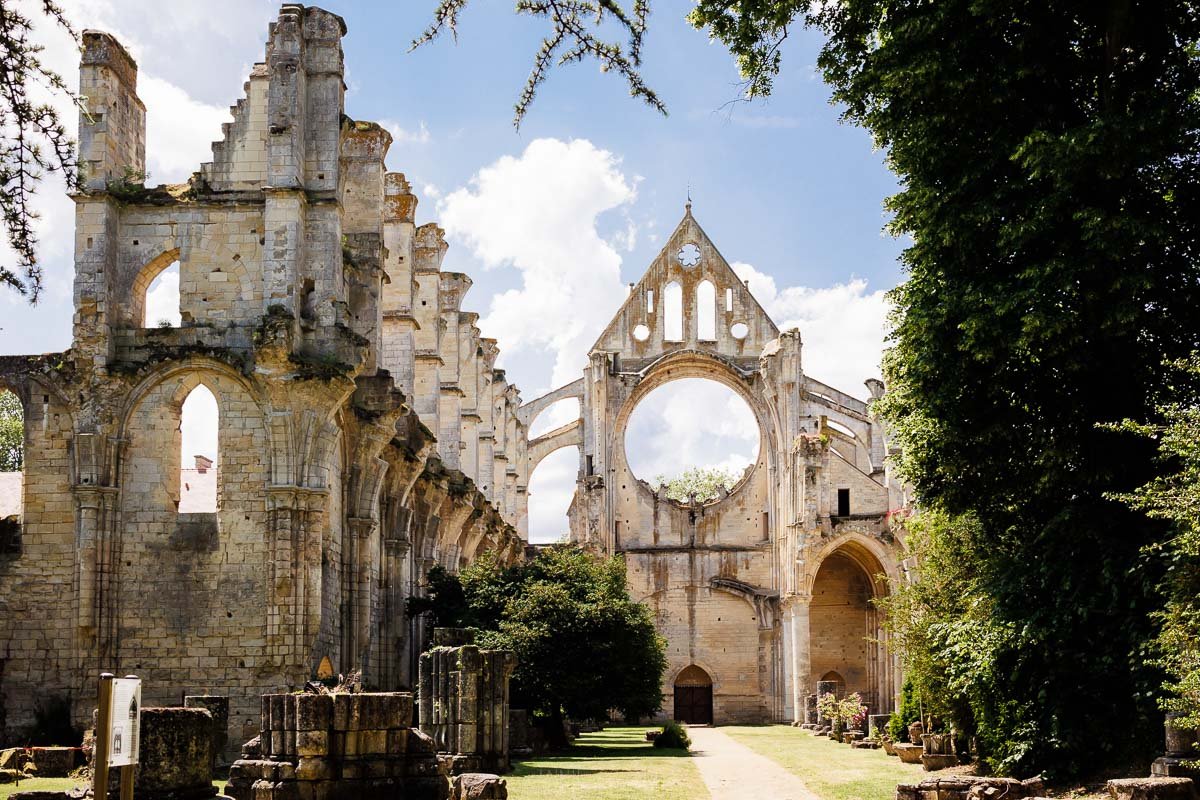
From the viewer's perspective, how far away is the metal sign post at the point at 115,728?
7.03 meters

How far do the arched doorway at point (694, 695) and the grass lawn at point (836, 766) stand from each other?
1206 centimetres

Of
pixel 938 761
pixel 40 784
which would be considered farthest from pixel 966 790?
pixel 40 784

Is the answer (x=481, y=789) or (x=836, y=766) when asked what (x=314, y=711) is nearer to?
(x=481, y=789)

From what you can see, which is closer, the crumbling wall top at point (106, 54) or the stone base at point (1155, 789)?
the stone base at point (1155, 789)

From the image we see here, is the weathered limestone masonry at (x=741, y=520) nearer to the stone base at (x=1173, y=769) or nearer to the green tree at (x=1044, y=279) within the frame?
the green tree at (x=1044, y=279)

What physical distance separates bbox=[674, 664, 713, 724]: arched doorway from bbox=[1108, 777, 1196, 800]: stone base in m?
36.1

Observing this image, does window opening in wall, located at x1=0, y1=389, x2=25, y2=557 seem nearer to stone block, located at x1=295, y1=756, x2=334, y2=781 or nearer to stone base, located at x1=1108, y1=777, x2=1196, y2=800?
stone block, located at x1=295, y1=756, x2=334, y2=781

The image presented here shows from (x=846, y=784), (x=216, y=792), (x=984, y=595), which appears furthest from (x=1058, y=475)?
(x=216, y=792)

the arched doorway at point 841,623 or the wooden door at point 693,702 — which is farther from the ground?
the arched doorway at point 841,623

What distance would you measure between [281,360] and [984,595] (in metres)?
10.7

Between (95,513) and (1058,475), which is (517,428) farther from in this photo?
(1058,475)

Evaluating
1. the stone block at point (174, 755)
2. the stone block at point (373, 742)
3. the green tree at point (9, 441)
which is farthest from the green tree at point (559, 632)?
the green tree at point (9, 441)

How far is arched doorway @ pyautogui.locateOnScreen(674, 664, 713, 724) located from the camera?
47.3 meters

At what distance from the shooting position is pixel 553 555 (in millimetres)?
29250
